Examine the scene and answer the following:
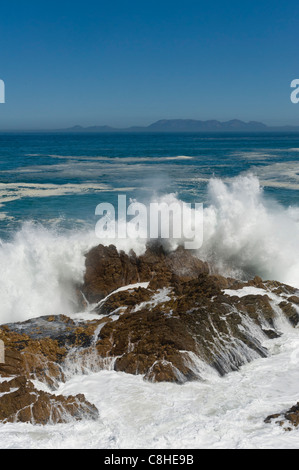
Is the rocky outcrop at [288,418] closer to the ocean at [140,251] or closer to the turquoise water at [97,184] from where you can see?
the ocean at [140,251]

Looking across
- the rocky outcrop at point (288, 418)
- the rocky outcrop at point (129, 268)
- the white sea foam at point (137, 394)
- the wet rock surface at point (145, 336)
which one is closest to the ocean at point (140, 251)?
the white sea foam at point (137, 394)

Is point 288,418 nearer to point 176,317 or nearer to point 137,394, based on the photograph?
point 137,394

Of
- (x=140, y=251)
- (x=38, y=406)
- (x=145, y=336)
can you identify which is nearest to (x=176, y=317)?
(x=145, y=336)

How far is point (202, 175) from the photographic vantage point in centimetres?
3897

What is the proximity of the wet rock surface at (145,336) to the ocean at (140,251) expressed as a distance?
315mm

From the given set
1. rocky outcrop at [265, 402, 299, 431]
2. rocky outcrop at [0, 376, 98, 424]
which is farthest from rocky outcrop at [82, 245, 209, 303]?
rocky outcrop at [265, 402, 299, 431]

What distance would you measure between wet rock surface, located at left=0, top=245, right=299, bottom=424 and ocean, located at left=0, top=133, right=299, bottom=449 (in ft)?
1.03

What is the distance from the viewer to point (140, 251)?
651 inches

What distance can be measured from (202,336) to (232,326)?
0.98 m

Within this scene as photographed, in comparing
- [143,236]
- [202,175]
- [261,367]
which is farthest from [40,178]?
[261,367]

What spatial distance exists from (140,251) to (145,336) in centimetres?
595

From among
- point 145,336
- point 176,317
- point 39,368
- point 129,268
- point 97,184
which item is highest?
point 97,184

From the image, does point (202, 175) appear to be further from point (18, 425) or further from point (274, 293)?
point (18, 425)
